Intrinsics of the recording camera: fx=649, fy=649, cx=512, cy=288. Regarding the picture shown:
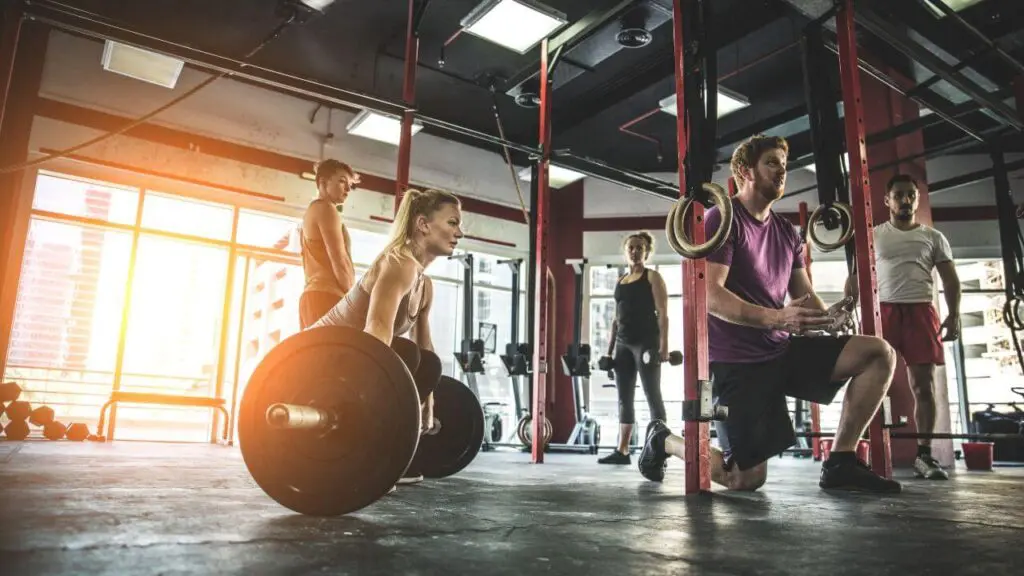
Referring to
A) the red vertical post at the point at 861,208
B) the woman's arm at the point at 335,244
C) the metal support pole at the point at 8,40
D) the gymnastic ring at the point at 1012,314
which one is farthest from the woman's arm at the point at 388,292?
the gymnastic ring at the point at 1012,314

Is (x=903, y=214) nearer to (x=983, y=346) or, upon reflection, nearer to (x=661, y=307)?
(x=661, y=307)

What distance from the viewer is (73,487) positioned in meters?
1.79

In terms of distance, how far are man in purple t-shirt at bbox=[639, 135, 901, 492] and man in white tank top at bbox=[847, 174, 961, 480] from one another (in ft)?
4.76

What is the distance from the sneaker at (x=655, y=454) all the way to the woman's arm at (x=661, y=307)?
61.9 inches

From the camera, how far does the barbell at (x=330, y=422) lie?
52.1 inches

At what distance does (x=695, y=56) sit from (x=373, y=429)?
1.68m

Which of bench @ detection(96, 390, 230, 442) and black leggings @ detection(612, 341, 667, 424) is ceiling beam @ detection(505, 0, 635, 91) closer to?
black leggings @ detection(612, 341, 667, 424)

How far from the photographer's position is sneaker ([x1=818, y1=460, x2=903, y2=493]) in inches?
84.7

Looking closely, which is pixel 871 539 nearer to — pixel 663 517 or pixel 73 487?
pixel 663 517

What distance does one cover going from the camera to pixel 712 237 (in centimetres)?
191

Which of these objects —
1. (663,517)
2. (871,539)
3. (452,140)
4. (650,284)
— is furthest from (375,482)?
(452,140)

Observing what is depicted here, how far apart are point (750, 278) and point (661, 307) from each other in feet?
6.41

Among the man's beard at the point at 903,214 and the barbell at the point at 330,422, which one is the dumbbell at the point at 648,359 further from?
the barbell at the point at 330,422

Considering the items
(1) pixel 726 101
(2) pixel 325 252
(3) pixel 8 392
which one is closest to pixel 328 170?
(2) pixel 325 252
